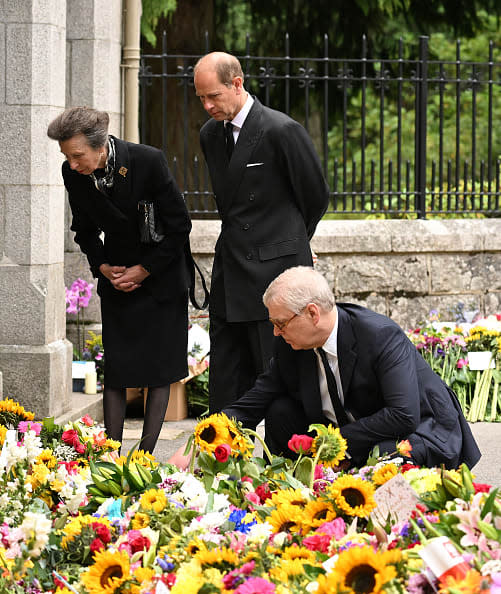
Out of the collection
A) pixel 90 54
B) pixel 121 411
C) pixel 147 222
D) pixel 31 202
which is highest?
pixel 90 54

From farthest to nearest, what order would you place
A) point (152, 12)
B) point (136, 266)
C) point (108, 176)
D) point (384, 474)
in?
point (152, 12)
point (136, 266)
point (108, 176)
point (384, 474)

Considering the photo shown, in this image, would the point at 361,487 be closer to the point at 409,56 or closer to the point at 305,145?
the point at 305,145

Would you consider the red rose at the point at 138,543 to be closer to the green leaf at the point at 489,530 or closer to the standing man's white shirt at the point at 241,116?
the green leaf at the point at 489,530

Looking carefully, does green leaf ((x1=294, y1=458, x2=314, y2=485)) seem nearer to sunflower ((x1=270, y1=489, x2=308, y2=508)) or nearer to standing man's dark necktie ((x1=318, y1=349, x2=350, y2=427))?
sunflower ((x1=270, y1=489, x2=308, y2=508))

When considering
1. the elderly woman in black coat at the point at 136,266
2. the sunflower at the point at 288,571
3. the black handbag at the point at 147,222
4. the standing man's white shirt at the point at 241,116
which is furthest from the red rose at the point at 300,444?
the standing man's white shirt at the point at 241,116

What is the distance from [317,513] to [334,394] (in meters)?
1.19

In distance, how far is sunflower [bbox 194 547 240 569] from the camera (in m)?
2.39

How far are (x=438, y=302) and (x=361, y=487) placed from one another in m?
5.89

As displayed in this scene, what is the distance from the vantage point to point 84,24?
22.4ft

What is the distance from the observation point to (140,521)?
276 centimetres

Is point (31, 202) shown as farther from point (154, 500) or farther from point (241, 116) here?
point (154, 500)

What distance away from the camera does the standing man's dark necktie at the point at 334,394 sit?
384 centimetres

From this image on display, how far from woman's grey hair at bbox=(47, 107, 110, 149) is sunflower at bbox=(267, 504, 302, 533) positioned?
208 centimetres

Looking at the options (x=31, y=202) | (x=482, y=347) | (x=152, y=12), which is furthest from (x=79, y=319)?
(x=152, y=12)
